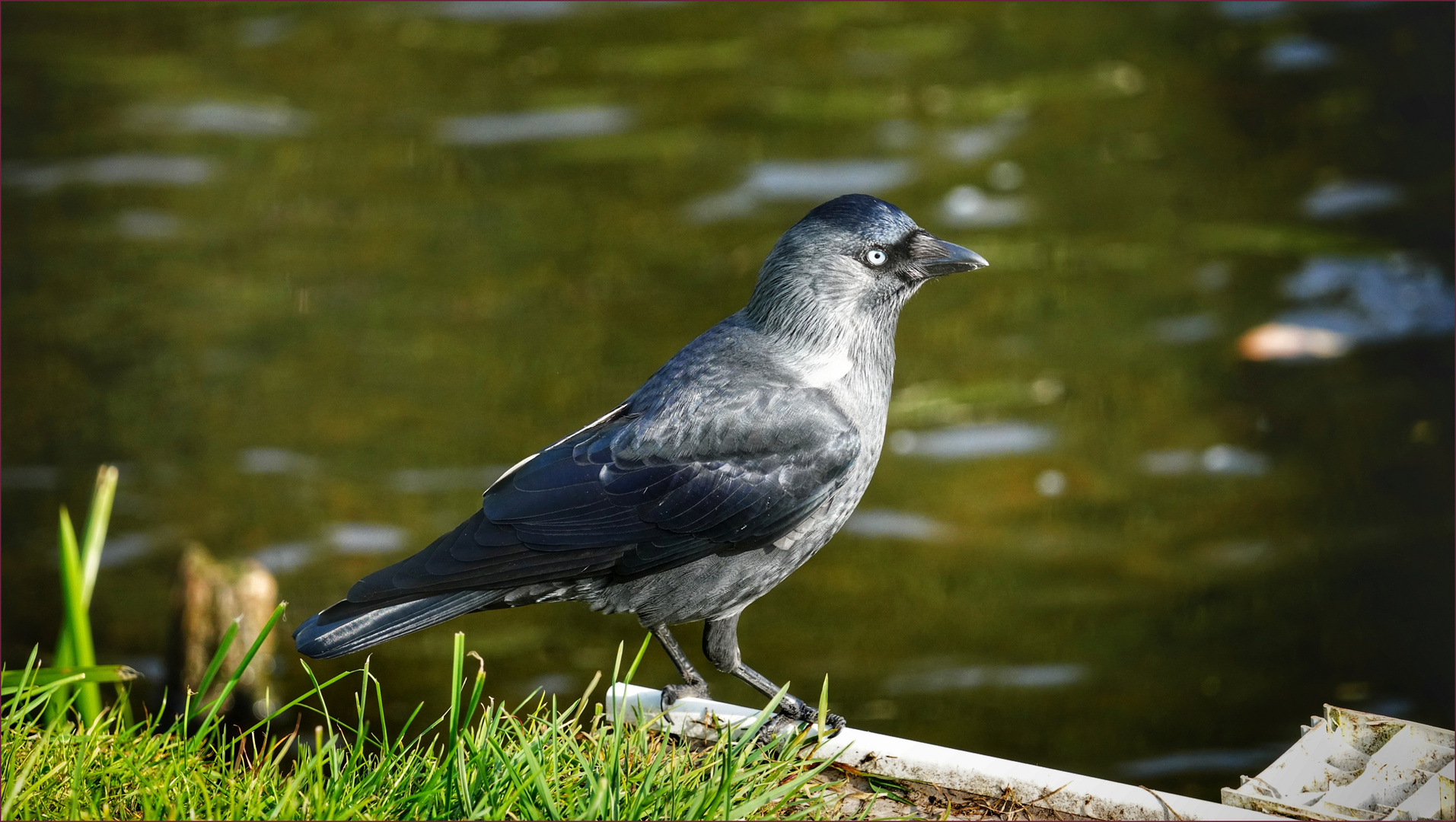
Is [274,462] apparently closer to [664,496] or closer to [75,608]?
[75,608]

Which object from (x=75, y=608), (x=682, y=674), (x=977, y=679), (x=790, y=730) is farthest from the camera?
(x=977, y=679)

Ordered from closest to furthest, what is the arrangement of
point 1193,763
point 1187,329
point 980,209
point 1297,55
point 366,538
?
point 1193,763, point 366,538, point 1187,329, point 980,209, point 1297,55

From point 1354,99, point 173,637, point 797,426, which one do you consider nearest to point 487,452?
point 173,637

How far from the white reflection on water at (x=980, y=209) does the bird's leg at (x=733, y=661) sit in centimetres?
360

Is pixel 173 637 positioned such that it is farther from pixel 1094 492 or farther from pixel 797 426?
pixel 1094 492

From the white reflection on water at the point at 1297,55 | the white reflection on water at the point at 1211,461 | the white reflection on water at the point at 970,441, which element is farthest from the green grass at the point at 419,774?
the white reflection on water at the point at 1297,55

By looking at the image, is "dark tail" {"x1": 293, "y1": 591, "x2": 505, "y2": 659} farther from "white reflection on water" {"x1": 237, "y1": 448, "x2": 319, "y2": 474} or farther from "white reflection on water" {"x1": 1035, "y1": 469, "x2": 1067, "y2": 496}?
"white reflection on water" {"x1": 1035, "y1": 469, "x2": 1067, "y2": 496}

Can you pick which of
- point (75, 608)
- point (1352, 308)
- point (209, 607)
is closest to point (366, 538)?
point (209, 607)

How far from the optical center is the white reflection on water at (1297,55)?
254 inches

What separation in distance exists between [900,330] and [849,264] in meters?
3.02

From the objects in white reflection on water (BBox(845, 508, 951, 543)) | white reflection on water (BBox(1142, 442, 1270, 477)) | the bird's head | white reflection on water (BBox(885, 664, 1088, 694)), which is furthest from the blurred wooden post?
white reflection on water (BBox(1142, 442, 1270, 477))

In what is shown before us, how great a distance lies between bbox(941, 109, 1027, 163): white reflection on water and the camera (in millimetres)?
6332

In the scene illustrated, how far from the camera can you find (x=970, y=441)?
5848 millimetres

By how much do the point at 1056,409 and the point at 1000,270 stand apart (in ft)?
2.62
